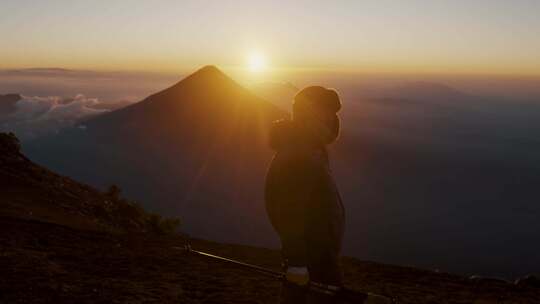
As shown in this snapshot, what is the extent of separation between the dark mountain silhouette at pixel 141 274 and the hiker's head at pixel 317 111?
6007mm

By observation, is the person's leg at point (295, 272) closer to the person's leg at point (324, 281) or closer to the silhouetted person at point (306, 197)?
the silhouetted person at point (306, 197)

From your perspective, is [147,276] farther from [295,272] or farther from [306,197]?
[306,197]

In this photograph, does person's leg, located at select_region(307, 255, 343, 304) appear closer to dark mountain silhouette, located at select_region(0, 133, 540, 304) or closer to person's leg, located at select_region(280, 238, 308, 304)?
person's leg, located at select_region(280, 238, 308, 304)

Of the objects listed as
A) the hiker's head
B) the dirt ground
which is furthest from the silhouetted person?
the dirt ground

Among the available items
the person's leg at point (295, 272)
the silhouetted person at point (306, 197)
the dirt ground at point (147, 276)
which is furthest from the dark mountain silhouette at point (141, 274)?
Answer: the silhouetted person at point (306, 197)

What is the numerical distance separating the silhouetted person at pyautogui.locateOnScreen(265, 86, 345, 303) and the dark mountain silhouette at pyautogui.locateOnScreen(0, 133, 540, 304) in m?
5.54

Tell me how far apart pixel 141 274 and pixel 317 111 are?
26.0ft

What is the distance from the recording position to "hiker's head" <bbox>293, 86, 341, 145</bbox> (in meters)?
5.38

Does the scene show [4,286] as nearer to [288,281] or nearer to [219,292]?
[219,292]

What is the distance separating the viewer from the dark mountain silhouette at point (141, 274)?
1027cm

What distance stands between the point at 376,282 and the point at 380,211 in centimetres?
18944

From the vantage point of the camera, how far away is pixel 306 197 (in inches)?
204

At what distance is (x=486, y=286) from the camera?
14.8 meters

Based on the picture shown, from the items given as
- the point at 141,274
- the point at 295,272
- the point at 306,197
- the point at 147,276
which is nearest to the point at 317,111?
the point at 306,197
